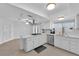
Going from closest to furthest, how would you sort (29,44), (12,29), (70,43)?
(70,43) → (29,44) → (12,29)

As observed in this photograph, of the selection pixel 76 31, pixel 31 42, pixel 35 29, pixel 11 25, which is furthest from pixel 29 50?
pixel 11 25

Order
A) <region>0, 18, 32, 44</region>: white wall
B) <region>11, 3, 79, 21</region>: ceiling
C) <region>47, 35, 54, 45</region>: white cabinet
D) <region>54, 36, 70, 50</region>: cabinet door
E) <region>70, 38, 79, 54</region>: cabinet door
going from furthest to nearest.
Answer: <region>0, 18, 32, 44</region>: white wall
<region>47, 35, 54, 45</region>: white cabinet
<region>54, 36, 70, 50</region>: cabinet door
<region>11, 3, 79, 21</region>: ceiling
<region>70, 38, 79, 54</region>: cabinet door

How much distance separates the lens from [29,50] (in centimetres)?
351

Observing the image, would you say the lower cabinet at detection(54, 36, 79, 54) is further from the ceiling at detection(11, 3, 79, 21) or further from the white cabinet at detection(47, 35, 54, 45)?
the ceiling at detection(11, 3, 79, 21)

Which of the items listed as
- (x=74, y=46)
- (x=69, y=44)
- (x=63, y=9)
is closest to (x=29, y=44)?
(x=69, y=44)

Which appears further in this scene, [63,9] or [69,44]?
[63,9]

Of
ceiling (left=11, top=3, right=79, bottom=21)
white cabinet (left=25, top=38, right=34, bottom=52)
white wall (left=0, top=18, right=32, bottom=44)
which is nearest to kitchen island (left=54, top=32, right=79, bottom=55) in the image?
ceiling (left=11, top=3, right=79, bottom=21)

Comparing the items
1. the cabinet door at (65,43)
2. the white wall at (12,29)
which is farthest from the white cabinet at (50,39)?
the white wall at (12,29)

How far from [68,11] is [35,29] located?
254 cm

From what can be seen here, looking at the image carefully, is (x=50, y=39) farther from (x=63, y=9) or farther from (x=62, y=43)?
(x=63, y=9)

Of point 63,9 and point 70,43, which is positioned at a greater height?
point 63,9

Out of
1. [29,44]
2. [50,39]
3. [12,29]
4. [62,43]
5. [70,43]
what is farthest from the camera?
[12,29]

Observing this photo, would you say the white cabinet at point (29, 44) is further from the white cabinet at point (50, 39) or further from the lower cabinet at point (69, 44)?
the white cabinet at point (50, 39)

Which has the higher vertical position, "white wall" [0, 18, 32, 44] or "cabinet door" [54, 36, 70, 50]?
"white wall" [0, 18, 32, 44]
